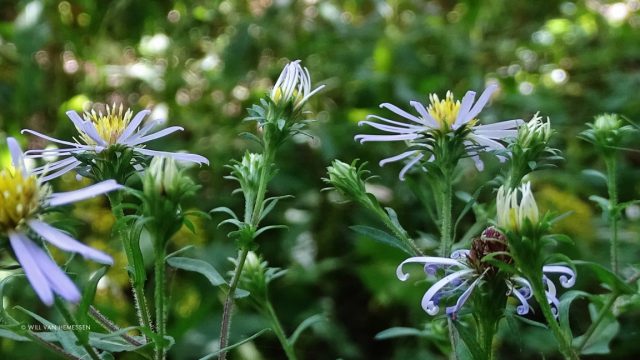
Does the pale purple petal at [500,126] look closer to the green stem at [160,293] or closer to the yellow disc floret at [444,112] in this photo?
the yellow disc floret at [444,112]

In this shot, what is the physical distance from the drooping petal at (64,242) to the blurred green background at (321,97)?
941mm

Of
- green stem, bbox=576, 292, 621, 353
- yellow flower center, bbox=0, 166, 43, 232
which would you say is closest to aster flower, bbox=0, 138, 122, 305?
yellow flower center, bbox=0, 166, 43, 232

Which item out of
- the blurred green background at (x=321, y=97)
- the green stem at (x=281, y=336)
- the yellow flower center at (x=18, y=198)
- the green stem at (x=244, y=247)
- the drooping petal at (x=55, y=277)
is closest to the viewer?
the drooping petal at (x=55, y=277)

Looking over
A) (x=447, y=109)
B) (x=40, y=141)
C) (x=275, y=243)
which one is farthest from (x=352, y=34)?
(x=447, y=109)

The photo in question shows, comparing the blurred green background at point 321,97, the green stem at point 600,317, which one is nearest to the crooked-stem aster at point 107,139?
the green stem at point 600,317

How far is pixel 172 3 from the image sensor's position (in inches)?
82.8

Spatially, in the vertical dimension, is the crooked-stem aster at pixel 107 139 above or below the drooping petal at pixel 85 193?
above

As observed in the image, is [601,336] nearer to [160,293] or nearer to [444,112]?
[444,112]

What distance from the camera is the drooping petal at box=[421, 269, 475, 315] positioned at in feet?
2.11

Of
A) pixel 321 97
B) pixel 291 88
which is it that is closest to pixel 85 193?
pixel 291 88

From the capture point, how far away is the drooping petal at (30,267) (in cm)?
50

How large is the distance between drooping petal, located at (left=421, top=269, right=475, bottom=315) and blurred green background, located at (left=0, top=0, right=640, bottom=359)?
94cm

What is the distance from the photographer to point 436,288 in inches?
25.3

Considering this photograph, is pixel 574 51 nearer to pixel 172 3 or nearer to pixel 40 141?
pixel 172 3
